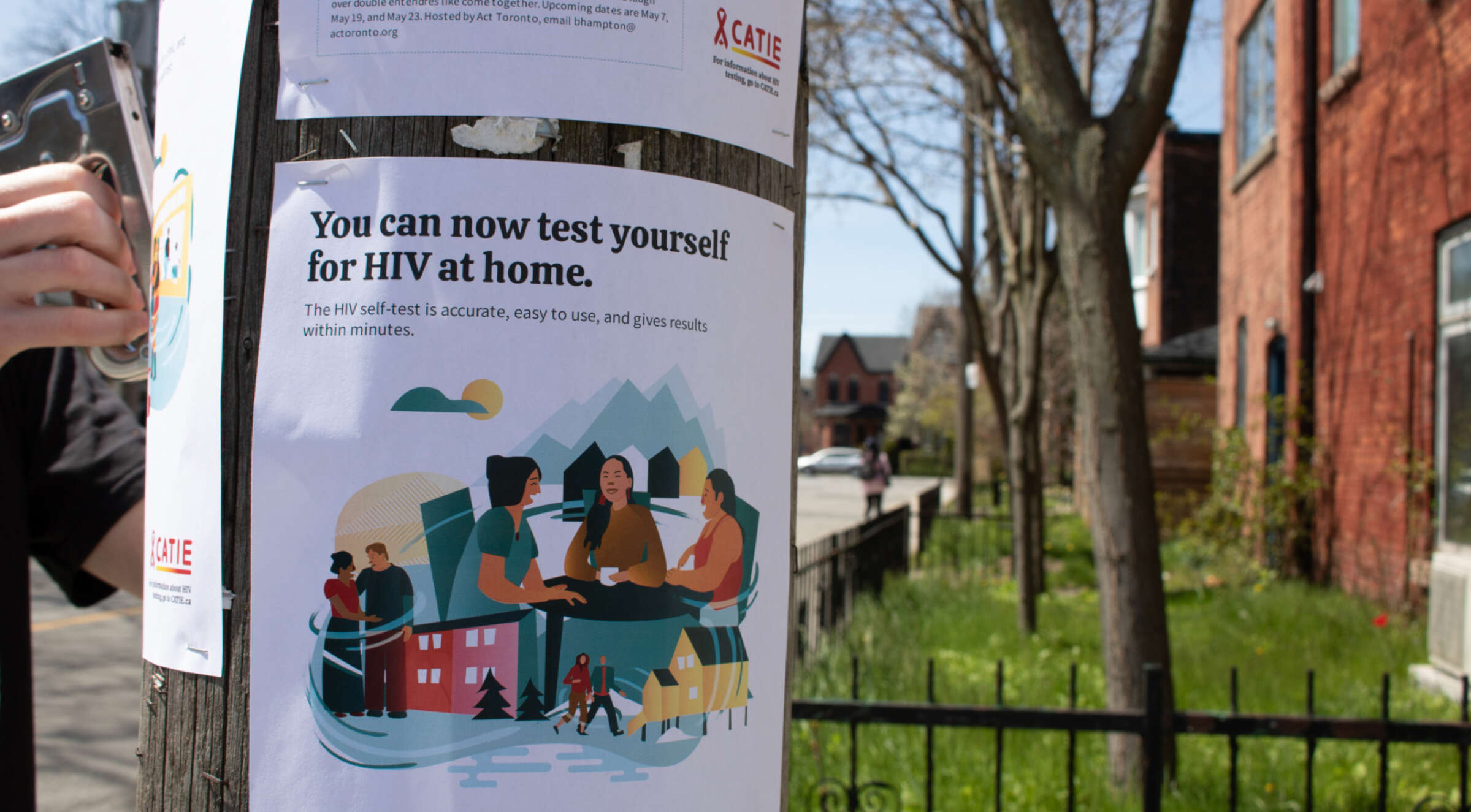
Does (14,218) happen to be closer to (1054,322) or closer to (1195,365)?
(1195,365)

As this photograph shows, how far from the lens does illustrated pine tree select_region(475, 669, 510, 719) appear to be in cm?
111

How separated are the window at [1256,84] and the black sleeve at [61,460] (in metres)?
12.2

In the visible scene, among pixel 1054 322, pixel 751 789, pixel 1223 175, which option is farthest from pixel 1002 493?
pixel 751 789

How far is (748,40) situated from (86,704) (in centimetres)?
A: 814

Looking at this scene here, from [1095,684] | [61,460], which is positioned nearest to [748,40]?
[61,460]

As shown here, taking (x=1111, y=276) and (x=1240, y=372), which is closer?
(x=1111, y=276)

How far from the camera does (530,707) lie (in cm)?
112

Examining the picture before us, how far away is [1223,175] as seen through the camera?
13922 millimetres

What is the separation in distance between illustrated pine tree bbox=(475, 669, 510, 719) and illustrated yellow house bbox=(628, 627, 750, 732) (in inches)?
5.5

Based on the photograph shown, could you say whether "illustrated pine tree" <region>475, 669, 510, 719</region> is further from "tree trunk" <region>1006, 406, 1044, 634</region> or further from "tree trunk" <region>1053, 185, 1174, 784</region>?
"tree trunk" <region>1006, 406, 1044, 634</region>

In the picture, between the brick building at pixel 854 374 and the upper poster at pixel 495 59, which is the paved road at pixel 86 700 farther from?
the brick building at pixel 854 374

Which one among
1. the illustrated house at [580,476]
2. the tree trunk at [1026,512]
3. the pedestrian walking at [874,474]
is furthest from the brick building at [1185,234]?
the illustrated house at [580,476]

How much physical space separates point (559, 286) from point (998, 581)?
10.7 meters

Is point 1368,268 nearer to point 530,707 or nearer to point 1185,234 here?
point 530,707
